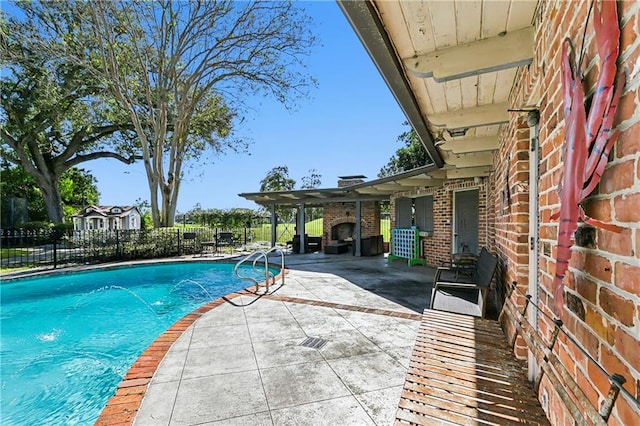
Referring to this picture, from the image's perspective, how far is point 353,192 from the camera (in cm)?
1105

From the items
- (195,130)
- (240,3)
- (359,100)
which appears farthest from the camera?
(195,130)

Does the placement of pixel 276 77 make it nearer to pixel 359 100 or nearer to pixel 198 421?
pixel 359 100

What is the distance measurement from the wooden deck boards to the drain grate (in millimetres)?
1258

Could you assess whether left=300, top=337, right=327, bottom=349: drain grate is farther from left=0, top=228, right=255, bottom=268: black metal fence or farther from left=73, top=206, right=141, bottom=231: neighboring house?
left=73, top=206, right=141, bottom=231: neighboring house

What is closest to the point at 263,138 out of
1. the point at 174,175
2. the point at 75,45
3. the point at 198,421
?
the point at 174,175

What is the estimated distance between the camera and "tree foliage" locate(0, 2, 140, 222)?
1177 centimetres

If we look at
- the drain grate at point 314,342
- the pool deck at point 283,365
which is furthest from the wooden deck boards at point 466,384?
the drain grate at point 314,342

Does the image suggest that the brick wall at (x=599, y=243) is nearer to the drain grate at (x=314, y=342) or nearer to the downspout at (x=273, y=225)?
the drain grate at (x=314, y=342)

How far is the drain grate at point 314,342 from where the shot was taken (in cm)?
333

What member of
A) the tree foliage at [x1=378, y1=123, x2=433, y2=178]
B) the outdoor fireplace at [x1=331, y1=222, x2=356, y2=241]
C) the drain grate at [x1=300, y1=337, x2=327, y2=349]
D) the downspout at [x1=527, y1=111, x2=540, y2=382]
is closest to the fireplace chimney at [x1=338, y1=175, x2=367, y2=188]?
the outdoor fireplace at [x1=331, y1=222, x2=356, y2=241]

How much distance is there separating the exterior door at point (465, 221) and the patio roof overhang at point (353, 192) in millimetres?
787

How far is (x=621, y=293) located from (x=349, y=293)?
5.10 metres

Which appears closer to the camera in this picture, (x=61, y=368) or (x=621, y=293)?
(x=621, y=293)

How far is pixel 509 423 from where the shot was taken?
4.58 ft
